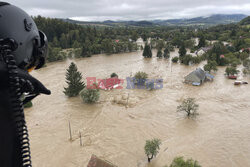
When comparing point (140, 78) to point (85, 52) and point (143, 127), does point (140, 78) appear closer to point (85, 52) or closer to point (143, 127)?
point (143, 127)

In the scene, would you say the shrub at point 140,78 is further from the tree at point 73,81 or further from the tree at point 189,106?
the tree at point 189,106

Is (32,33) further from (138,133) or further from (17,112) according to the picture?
(138,133)

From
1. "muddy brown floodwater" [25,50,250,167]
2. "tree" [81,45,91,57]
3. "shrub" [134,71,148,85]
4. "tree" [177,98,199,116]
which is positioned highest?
"tree" [81,45,91,57]

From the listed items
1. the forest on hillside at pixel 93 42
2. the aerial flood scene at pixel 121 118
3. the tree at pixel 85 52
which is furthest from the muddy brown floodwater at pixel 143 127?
the tree at pixel 85 52

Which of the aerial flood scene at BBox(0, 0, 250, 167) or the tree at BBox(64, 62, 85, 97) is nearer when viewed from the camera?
the aerial flood scene at BBox(0, 0, 250, 167)

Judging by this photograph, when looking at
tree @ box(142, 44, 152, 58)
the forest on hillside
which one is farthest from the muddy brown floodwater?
the forest on hillside

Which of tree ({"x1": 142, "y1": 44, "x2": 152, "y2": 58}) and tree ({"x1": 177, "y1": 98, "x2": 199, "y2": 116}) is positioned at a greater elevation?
tree ({"x1": 142, "y1": 44, "x2": 152, "y2": 58})

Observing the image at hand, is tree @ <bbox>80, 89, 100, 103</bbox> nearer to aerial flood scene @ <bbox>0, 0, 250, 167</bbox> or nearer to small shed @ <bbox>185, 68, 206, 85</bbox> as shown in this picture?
aerial flood scene @ <bbox>0, 0, 250, 167</bbox>

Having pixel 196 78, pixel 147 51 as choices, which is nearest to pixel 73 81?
pixel 196 78
